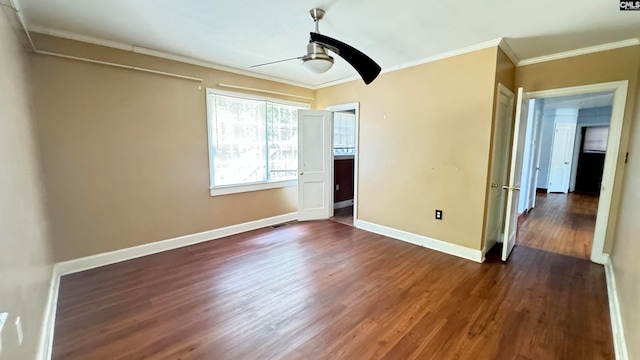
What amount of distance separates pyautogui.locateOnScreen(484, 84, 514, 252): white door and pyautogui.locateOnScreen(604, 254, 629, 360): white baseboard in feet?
3.52

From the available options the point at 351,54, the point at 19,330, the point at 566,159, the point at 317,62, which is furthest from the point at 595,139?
the point at 19,330

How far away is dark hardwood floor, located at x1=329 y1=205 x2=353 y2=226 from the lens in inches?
191

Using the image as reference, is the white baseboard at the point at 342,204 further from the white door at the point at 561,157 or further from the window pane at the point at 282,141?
the white door at the point at 561,157

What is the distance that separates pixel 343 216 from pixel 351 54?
11.8 ft

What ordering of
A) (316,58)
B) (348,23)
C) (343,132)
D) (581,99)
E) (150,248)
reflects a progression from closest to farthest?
(316,58)
(348,23)
(150,248)
(581,99)
(343,132)

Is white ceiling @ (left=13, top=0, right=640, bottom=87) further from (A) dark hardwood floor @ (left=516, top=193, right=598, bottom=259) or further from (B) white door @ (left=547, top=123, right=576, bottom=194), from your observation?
(B) white door @ (left=547, top=123, right=576, bottom=194)

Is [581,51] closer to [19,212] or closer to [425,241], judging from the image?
[425,241]

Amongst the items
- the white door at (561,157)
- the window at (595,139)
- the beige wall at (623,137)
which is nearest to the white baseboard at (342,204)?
the beige wall at (623,137)

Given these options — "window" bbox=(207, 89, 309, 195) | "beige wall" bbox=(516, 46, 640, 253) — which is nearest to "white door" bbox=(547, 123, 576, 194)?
"beige wall" bbox=(516, 46, 640, 253)

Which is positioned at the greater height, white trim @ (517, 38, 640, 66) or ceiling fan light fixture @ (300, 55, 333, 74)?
white trim @ (517, 38, 640, 66)

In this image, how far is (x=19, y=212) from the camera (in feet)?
5.33

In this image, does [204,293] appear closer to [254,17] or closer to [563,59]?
[254,17]

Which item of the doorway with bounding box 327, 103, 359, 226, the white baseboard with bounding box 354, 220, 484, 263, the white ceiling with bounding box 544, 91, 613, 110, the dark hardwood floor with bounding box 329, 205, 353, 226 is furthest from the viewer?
the doorway with bounding box 327, 103, 359, 226

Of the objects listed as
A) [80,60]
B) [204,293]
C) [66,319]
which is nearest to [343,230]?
[204,293]
